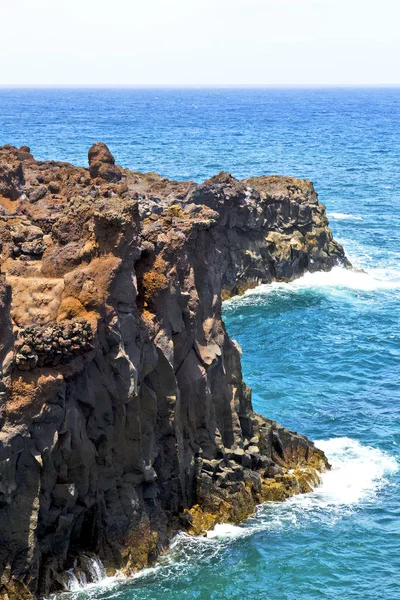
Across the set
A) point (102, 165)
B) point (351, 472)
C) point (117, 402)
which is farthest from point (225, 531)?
point (102, 165)

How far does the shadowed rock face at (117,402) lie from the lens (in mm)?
27203

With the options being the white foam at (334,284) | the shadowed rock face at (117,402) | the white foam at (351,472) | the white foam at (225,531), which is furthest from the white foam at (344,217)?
the white foam at (225,531)

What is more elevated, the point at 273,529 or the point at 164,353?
the point at 164,353

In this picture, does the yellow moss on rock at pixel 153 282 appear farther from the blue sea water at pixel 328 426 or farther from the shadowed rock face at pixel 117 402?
the blue sea water at pixel 328 426

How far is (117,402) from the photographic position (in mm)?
30500

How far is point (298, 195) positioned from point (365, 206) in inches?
1228

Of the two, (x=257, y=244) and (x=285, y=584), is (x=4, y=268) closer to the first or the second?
(x=285, y=584)

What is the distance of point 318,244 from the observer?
254 ft

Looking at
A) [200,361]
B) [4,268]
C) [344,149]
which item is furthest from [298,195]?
[344,149]

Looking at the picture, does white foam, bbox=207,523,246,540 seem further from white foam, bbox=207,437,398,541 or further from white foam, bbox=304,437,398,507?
white foam, bbox=304,437,398,507

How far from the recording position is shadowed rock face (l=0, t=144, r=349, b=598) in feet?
89.2

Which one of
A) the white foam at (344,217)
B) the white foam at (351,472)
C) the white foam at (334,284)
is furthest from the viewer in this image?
the white foam at (344,217)

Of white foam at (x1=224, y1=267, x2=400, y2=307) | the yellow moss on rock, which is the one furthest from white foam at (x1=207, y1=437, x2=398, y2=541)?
white foam at (x1=224, y1=267, x2=400, y2=307)

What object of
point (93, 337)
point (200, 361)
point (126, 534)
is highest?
point (93, 337)
